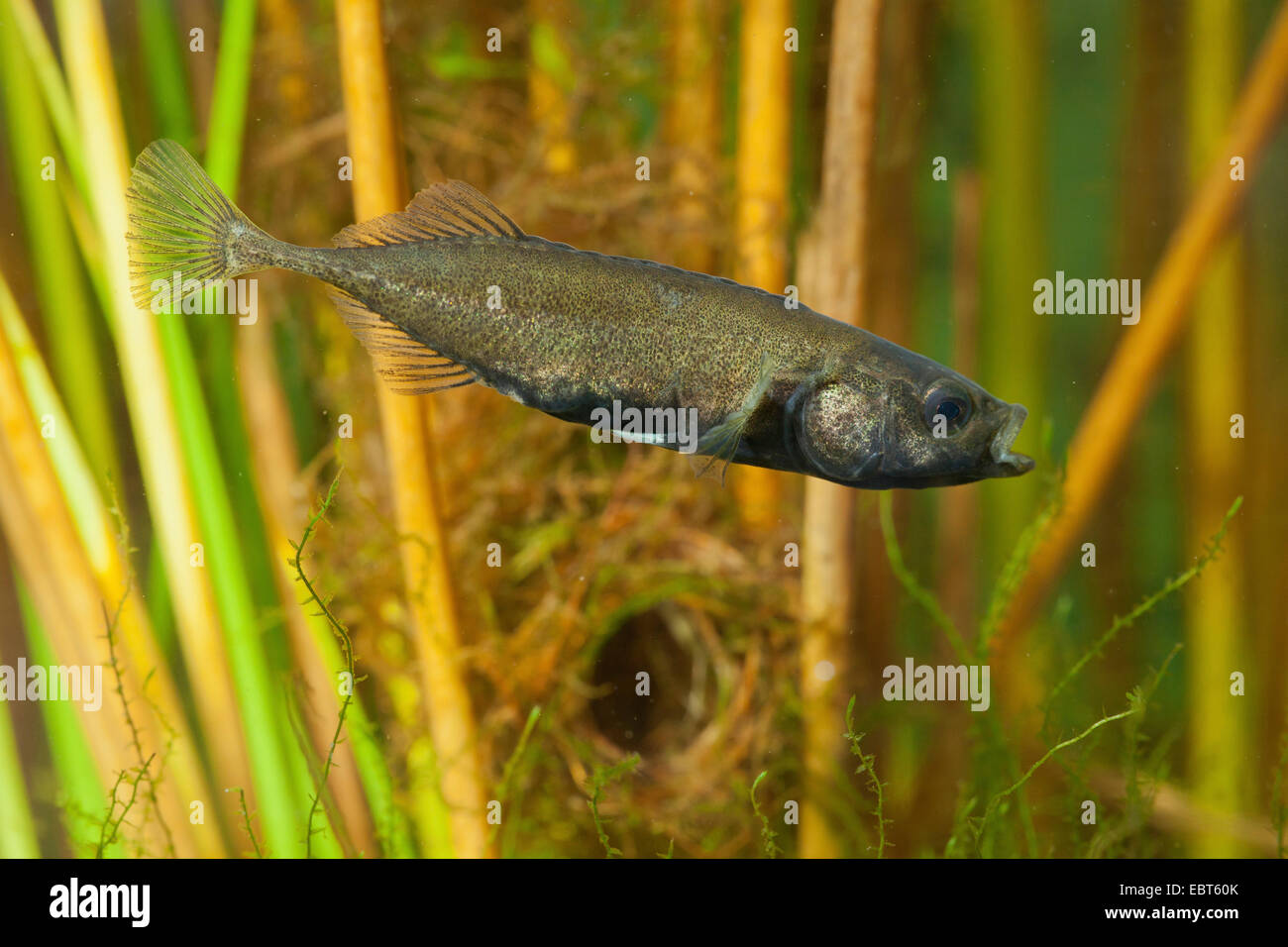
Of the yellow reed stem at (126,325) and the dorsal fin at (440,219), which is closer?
the dorsal fin at (440,219)

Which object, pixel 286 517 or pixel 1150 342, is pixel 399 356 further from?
pixel 1150 342

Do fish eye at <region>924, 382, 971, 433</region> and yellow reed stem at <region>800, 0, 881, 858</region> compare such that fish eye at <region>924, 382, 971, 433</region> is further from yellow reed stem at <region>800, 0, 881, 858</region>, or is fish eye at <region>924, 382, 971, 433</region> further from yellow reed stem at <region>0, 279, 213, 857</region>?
yellow reed stem at <region>0, 279, 213, 857</region>

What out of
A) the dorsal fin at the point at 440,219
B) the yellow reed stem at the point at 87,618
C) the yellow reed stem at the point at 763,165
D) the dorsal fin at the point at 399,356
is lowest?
the yellow reed stem at the point at 87,618

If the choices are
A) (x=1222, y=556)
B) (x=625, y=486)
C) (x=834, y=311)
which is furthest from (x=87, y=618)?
(x=1222, y=556)

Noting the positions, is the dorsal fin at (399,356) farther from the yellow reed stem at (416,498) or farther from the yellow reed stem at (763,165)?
the yellow reed stem at (763,165)

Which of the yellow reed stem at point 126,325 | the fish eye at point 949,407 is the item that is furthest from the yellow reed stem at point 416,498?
the fish eye at point 949,407

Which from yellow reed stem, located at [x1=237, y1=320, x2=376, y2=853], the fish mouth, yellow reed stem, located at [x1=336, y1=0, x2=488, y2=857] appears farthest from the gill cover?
yellow reed stem, located at [x1=237, y1=320, x2=376, y2=853]
